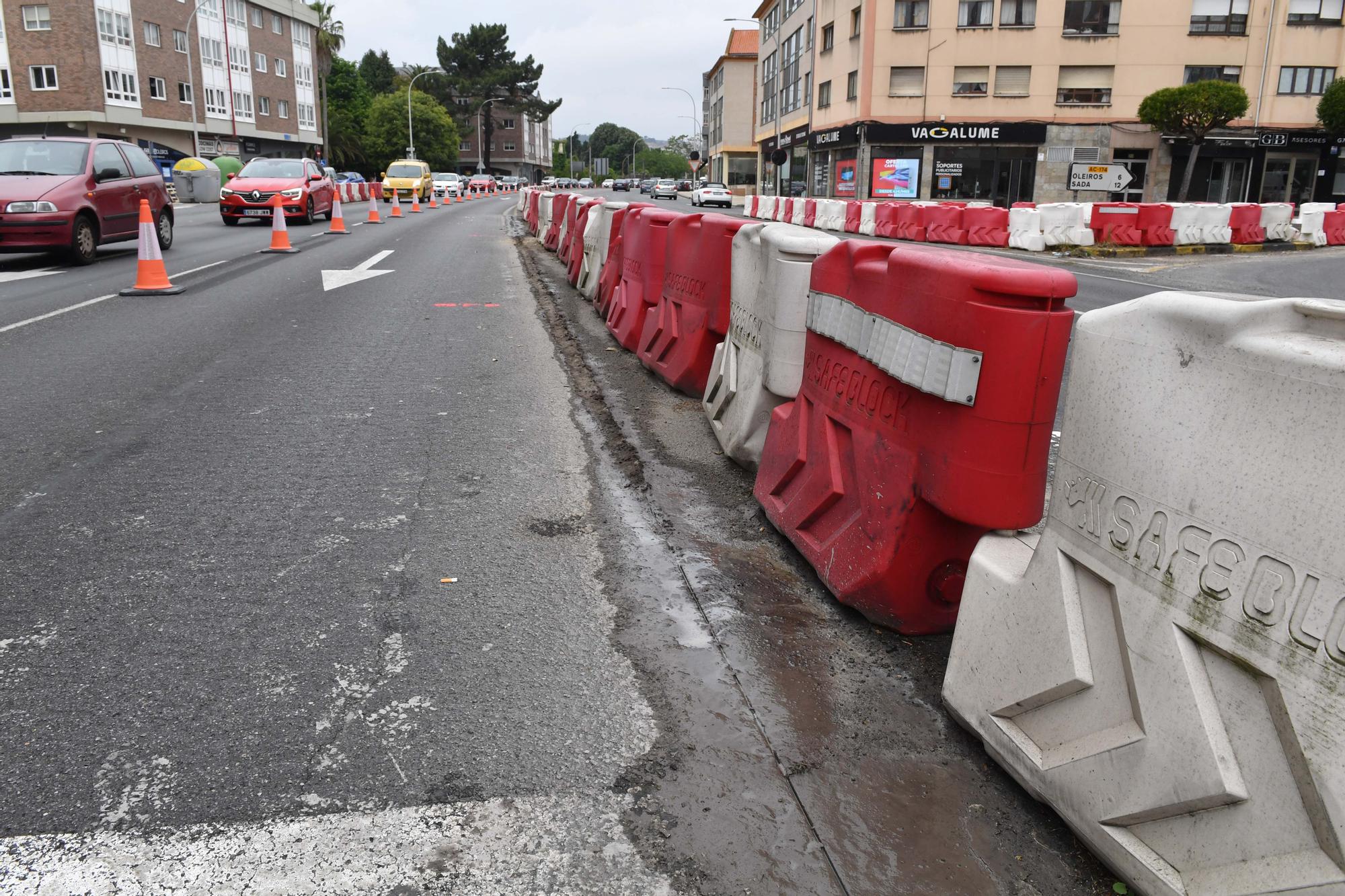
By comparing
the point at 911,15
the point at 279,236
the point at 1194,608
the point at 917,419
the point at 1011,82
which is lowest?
the point at 1194,608

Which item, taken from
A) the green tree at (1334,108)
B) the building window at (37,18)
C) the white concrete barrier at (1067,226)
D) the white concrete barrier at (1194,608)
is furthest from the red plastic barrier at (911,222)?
the building window at (37,18)

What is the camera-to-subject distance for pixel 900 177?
148 ft

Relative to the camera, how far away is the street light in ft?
247

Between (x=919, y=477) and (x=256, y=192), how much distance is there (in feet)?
77.4

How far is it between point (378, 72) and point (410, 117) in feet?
178

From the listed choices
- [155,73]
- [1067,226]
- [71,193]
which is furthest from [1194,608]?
[155,73]

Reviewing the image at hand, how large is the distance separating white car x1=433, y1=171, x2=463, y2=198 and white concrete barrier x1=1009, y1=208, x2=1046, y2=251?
123 ft

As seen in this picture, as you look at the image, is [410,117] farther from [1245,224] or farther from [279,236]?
[1245,224]

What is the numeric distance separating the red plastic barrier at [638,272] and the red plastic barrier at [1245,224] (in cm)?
1970

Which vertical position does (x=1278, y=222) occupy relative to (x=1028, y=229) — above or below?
above

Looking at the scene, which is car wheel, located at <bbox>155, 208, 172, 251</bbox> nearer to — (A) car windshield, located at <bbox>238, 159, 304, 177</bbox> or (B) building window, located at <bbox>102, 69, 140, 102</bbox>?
(A) car windshield, located at <bbox>238, 159, 304, 177</bbox>

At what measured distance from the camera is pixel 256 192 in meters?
23.2

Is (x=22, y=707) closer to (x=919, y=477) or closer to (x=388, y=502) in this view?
(x=388, y=502)

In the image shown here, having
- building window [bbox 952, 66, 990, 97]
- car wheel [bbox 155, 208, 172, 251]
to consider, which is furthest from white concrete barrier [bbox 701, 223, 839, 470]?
building window [bbox 952, 66, 990, 97]
